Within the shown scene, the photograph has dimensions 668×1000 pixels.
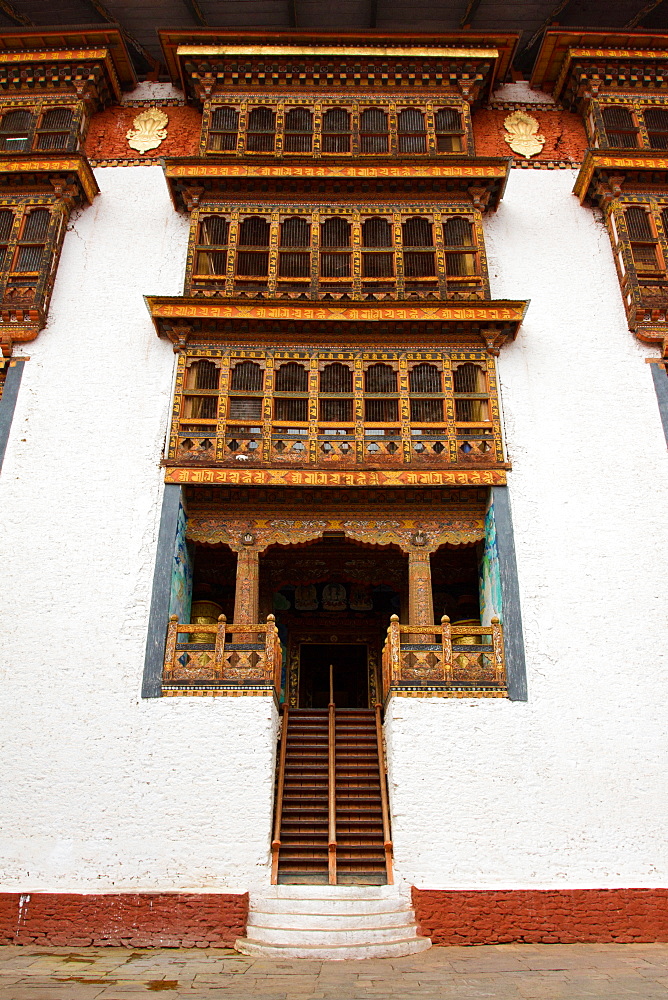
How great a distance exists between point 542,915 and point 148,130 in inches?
571

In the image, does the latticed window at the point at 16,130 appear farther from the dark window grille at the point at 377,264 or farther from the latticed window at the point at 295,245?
the dark window grille at the point at 377,264

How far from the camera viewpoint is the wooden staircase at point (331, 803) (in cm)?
905

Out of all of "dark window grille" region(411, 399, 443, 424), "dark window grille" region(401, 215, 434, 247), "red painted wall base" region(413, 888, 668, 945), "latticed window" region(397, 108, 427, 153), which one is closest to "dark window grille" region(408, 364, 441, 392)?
"dark window grille" region(411, 399, 443, 424)

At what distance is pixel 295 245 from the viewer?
13.4 metres

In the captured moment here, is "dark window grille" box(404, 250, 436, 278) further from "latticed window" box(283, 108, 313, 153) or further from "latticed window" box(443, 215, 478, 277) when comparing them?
"latticed window" box(283, 108, 313, 153)

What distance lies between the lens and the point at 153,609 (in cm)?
1052

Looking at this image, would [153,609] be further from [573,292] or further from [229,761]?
[573,292]

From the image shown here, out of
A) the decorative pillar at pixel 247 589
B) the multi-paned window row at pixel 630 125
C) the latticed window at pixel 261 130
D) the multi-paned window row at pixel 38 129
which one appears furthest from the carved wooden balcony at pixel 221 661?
the multi-paned window row at pixel 630 125

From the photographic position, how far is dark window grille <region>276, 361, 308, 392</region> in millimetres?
12258

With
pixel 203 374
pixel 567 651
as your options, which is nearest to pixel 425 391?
pixel 203 374

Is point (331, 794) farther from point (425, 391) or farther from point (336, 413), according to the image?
point (425, 391)

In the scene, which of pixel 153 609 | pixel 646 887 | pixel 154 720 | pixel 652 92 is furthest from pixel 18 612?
pixel 652 92

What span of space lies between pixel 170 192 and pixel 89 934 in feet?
36.9

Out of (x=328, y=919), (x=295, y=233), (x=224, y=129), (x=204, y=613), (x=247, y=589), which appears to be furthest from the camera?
(x=224, y=129)
